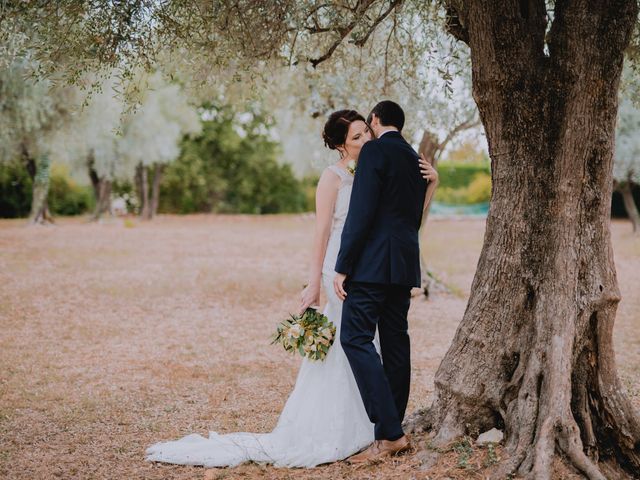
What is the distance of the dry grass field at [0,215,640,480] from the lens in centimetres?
498

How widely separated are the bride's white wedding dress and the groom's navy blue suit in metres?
0.31

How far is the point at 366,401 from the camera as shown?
4543 mm

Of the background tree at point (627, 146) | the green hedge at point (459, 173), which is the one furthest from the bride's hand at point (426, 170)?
the green hedge at point (459, 173)

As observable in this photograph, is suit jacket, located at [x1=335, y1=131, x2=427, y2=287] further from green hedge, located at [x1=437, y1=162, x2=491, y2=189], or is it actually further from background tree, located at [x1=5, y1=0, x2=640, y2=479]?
green hedge, located at [x1=437, y1=162, x2=491, y2=189]

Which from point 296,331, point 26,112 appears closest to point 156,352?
point 296,331

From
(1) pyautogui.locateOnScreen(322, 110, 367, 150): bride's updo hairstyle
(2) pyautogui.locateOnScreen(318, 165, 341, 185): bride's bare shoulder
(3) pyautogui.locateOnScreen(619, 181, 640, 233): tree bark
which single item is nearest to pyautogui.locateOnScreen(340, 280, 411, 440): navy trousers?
(2) pyautogui.locateOnScreen(318, 165, 341, 185): bride's bare shoulder

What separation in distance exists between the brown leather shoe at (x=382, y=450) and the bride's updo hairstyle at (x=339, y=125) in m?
2.19

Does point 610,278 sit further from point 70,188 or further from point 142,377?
point 70,188

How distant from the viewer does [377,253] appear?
4.47 metres

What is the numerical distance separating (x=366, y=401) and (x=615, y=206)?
32779mm

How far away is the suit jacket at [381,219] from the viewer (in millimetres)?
4434

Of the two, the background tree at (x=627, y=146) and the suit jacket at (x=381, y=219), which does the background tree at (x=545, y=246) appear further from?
the background tree at (x=627, y=146)

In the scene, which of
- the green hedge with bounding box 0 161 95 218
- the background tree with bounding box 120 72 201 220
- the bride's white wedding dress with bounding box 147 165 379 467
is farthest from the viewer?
the green hedge with bounding box 0 161 95 218

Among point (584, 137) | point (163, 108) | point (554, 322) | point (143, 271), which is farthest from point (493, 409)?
point (163, 108)
